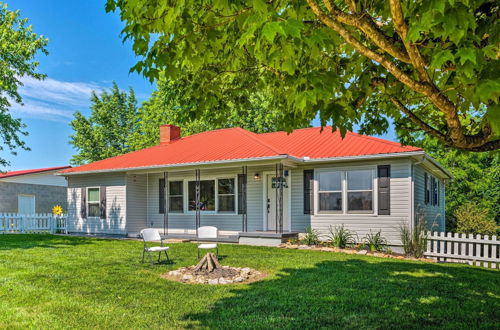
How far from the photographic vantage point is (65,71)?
2730 cm

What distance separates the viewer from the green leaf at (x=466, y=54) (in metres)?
2.49

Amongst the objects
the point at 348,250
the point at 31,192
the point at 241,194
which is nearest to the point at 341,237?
the point at 348,250

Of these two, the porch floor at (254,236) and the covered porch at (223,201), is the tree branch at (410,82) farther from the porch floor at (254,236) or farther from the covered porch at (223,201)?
the porch floor at (254,236)

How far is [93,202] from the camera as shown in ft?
60.0

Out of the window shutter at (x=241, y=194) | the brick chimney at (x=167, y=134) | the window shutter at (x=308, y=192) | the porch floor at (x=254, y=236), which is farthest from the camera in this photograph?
the brick chimney at (x=167, y=134)

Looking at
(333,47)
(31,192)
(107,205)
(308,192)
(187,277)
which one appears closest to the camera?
(333,47)

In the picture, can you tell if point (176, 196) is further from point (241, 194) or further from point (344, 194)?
point (344, 194)

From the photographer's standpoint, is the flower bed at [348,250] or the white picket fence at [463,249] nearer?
the white picket fence at [463,249]

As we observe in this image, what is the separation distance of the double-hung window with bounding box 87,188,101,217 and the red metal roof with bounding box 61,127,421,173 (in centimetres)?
117

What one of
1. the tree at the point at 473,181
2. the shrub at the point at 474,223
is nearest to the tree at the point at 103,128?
the tree at the point at 473,181

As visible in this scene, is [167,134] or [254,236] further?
[167,134]

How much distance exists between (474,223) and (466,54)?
661 inches

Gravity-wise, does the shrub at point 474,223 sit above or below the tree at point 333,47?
below

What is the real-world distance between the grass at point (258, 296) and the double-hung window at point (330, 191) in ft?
12.7
